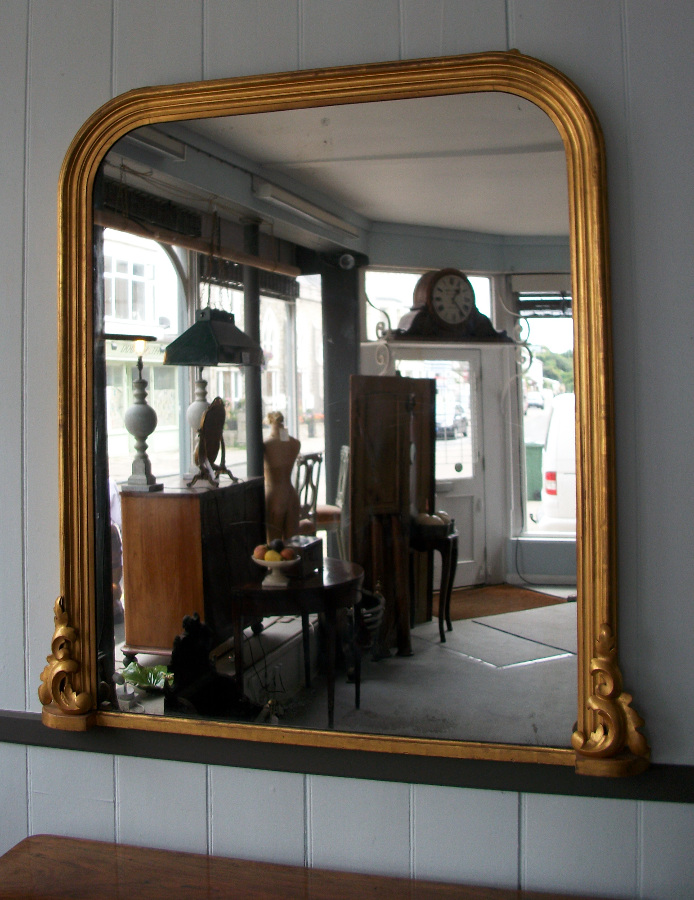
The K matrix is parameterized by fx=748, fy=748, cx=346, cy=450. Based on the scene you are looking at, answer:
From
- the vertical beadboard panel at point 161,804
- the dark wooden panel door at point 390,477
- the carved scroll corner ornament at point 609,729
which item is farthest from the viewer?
the vertical beadboard panel at point 161,804

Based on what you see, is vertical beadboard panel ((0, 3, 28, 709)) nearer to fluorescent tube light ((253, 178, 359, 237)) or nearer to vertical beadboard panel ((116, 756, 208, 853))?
vertical beadboard panel ((116, 756, 208, 853))

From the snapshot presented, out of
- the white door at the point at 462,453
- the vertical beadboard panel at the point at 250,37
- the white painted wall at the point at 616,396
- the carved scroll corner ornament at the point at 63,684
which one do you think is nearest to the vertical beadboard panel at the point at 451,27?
the white painted wall at the point at 616,396

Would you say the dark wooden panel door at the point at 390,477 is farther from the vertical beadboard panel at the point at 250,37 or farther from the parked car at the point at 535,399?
the vertical beadboard panel at the point at 250,37

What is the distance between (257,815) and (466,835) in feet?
1.24

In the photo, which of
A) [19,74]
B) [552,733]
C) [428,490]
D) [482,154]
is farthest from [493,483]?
[19,74]

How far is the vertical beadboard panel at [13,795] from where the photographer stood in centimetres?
148

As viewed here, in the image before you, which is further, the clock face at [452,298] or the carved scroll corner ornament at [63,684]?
the carved scroll corner ornament at [63,684]

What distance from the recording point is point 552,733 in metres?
1.23

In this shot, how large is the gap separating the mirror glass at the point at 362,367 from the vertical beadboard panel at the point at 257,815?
0.12 m

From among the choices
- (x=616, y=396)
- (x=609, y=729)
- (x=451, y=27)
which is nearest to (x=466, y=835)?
(x=609, y=729)

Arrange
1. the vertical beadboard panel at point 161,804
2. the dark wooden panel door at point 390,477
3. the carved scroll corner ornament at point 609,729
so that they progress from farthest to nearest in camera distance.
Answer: the vertical beadboard panel at point 161,804 → the dark wooden panel door at point 390,477 → the carved scroll corner ornament at point 609,729

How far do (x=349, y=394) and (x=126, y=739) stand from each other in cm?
77

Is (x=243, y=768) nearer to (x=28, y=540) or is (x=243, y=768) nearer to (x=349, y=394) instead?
(x=28, y=540)

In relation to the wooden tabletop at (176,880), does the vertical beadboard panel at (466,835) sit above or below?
above
